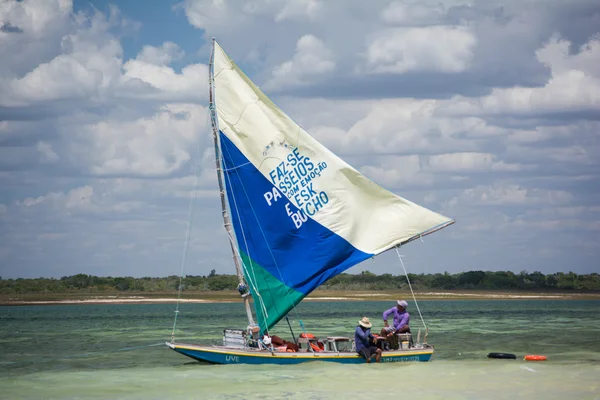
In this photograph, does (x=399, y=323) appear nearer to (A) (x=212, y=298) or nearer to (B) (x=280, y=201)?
(B) (x=280, y=201)

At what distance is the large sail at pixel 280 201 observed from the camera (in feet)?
106

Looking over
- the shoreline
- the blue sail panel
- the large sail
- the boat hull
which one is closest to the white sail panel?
the large sail

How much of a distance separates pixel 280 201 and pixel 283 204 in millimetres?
147

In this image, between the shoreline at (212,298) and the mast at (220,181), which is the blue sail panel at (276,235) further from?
the shoreline at (212,298)

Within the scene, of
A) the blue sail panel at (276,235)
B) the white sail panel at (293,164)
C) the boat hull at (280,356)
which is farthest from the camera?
the white sail panel at (293,164)

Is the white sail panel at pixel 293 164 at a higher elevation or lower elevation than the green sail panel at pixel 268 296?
higher

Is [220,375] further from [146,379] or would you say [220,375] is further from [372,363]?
[372,363]

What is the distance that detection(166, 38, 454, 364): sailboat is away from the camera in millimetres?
32188

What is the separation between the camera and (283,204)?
106 feet

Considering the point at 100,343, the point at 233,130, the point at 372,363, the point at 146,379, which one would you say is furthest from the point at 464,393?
the point at 100,343

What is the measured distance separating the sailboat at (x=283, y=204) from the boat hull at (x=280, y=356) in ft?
4.17

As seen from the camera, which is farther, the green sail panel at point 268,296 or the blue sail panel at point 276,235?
the blue sail panel at point 276,235

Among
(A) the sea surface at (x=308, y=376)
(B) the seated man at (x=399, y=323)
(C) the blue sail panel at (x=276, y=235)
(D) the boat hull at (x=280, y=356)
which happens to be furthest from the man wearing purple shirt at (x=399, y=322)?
(C) the blue sail panel at (x=276, y=235)

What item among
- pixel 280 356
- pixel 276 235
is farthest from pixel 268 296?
pixel 280 356
